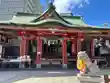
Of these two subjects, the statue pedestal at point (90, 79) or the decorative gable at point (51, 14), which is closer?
the statue pedestal at point (90, 79)

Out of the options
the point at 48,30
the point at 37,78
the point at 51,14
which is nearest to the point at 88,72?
the point at 37,78

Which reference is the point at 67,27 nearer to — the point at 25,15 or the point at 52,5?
the point at 52,5

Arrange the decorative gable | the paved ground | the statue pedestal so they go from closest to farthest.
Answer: the statue pedestal
the paved ground
the decorative gable

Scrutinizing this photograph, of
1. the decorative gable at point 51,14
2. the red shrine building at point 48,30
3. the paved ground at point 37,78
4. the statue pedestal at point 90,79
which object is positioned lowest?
the paved ground at point 37,78

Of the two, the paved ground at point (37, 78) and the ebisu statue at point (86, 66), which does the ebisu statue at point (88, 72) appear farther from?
the paved ground at point (37, 78)

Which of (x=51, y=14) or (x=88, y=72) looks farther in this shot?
(x=51, y=14)

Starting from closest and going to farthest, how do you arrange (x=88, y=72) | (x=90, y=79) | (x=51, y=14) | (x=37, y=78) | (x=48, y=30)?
1. (x=90, y=79)
2. (x=88, y=72)
3. (x=37, y=78)
4. (x=48, y=30)
5. (x=51, y=14)

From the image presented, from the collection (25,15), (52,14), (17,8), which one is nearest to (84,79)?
(52,14)

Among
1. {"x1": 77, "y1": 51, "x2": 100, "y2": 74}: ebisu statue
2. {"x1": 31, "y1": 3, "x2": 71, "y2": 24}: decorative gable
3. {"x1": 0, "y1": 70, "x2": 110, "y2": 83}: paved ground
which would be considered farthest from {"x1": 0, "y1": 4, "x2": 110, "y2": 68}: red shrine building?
{"x1": 77, "y1": 51, "x2": 100, "y2": 74}: ebisu statue

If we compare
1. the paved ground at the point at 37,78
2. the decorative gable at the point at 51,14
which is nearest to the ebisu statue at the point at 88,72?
the paved ground at the point at 37,78

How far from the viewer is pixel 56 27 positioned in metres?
17.9

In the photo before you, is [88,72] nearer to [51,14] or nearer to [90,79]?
[90,79]

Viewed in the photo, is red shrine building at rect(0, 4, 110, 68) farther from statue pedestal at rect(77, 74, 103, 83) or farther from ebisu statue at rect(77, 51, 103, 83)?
statue pedestal at rect(77, 74, 103, 83)

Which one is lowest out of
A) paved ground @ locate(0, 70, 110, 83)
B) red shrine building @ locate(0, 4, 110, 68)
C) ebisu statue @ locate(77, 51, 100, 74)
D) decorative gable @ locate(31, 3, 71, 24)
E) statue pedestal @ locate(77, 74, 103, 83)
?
paved ground @ locate(0, 70, 110, 83)
